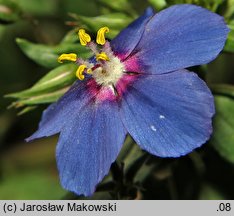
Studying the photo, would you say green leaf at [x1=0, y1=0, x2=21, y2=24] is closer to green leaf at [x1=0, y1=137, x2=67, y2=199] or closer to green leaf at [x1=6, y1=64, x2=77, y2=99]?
green leaf at [x1=6, y1=64, x2=77, y2=99]

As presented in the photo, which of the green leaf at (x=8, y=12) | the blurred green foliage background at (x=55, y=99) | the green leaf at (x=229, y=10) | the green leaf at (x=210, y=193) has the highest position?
the green leaf at (x=8, y=12)

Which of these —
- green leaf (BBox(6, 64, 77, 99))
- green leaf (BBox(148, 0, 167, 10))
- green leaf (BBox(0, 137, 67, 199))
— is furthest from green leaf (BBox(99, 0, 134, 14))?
green leaf (BBox(0, 137, 67, 199))

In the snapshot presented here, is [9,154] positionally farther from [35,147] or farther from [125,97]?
[125,97]

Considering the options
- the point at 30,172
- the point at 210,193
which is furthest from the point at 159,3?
the point at 30,172

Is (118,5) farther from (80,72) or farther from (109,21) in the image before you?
(80,72)

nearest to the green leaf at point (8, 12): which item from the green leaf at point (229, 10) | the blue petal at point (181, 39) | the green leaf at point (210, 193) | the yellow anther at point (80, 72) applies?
the yellow anther at point (80, 72)

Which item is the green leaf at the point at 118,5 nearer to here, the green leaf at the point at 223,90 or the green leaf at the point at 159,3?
the green leaf at the point at 159,3
